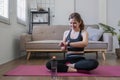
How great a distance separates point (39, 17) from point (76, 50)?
3851 millimetres

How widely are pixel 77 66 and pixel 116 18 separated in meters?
4.07

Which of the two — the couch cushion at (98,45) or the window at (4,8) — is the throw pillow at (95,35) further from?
the window at (4,8)

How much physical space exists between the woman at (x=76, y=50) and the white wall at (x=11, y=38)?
139 centimetres

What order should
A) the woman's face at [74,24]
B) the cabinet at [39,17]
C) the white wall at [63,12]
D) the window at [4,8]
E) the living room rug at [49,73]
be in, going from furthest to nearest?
the white wall at [63,12] → the cabinet at [39,17] → the window at [4,8] → the woman's face at [74,24] → the living room rug at [49,73]

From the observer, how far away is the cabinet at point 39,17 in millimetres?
6320

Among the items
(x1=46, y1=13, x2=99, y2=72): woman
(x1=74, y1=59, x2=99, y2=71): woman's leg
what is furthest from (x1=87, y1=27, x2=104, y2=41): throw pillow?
(x1=74, y1=59, x2=99, y2=71): woman's leg

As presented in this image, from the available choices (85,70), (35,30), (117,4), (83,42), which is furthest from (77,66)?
(117,4)

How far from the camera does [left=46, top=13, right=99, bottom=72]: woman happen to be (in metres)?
2.65

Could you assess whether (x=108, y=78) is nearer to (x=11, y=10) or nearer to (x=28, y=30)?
(x=11, y=10)

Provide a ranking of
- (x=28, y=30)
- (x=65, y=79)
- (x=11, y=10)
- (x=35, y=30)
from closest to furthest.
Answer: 1. (x=65, y=79)
2. (x=11, y=10)
3. (x=35, y=30)
4. (x=28, y=30)

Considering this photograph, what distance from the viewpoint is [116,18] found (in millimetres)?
6438

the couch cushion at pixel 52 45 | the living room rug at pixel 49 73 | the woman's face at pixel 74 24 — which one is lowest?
the living room rug at pixel 49 73

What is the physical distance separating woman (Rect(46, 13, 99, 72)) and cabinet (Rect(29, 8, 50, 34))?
141 inches

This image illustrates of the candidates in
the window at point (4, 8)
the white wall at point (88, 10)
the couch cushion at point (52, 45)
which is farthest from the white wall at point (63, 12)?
the window at point (4, 8)
